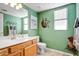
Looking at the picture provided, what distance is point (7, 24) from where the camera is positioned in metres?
1.17

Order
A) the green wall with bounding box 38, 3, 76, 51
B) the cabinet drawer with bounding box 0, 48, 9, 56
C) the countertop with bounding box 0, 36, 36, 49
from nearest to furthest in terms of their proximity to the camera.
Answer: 1. the cabinet drawer with bounding box 0, 48, 9, 56
2. the countertop with bounding box 0, 36, 36, 49
3. the green wall with bounding box 38, 3, 76, 51

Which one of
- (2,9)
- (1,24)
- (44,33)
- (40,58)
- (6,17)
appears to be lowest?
(40,58)

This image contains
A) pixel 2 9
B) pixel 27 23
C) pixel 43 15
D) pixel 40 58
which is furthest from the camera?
pixel 27 23

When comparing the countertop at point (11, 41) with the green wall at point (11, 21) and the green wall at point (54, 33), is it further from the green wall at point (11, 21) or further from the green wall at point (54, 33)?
the green wall at point (54, 33)

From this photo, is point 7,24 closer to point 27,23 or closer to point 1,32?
point 1,32

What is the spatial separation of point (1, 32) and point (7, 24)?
0.15 m

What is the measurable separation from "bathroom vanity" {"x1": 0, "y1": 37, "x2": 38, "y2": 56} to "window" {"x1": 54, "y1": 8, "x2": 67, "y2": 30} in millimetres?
474

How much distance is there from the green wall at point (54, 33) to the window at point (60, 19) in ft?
0.22

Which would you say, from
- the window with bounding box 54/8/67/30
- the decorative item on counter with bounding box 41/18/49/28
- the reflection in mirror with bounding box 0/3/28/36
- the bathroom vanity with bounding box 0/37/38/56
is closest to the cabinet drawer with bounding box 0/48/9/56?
the bathroom vanity with bounding box 0/37/38/56

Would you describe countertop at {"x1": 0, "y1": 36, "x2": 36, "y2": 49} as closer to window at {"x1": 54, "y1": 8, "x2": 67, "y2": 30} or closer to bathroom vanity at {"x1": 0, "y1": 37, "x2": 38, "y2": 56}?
bathroom vanity at {"x1": 0, "y1": 37, "x2": 38, "y2": 56}

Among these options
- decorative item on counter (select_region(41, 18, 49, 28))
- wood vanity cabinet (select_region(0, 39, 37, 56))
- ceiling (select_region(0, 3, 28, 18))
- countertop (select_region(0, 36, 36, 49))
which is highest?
ceiling (select_region(0, 3, 28, 18))

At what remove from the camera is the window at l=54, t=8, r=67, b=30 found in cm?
133

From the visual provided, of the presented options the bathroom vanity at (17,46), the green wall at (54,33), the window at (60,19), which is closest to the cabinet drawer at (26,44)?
the bathroom vanity at (17,46)

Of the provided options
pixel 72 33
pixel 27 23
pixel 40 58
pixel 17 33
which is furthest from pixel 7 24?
pixel 72 33
